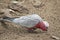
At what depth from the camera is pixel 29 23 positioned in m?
3.83

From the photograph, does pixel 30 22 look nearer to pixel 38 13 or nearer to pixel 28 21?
pixel 28 21

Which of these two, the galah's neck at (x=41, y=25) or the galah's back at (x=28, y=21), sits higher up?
the galah's back at (x=28, y=21)

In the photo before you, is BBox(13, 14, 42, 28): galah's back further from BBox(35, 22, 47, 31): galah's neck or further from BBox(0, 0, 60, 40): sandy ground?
BBox(0, 0, 60, 40): sandy ground

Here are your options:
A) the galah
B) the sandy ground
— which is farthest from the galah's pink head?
the sandy ground

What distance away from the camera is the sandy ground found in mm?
3799

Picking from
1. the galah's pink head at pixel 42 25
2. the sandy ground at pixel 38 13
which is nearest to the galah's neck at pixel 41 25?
the galah's pink head at pixel 42 25

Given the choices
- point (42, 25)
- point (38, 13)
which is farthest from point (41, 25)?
point (38, 13)

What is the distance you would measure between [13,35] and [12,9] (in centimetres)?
90

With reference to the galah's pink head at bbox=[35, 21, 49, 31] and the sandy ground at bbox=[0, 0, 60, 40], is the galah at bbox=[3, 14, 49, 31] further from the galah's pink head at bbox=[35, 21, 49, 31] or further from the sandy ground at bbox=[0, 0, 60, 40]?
the sandy ground at bbox=[0, 0, 60, 40]

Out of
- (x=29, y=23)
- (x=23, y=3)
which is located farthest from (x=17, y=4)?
(x=29, y=23)

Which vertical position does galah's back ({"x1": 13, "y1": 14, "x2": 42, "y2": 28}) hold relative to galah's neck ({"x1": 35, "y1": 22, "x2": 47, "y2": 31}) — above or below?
above

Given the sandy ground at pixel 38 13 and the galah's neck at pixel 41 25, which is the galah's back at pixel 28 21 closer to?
the galah's neck at pixel 41 25

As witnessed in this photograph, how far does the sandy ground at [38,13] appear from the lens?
12.5 ft

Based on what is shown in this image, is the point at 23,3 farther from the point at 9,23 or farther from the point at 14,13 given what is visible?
the point at 9,23
